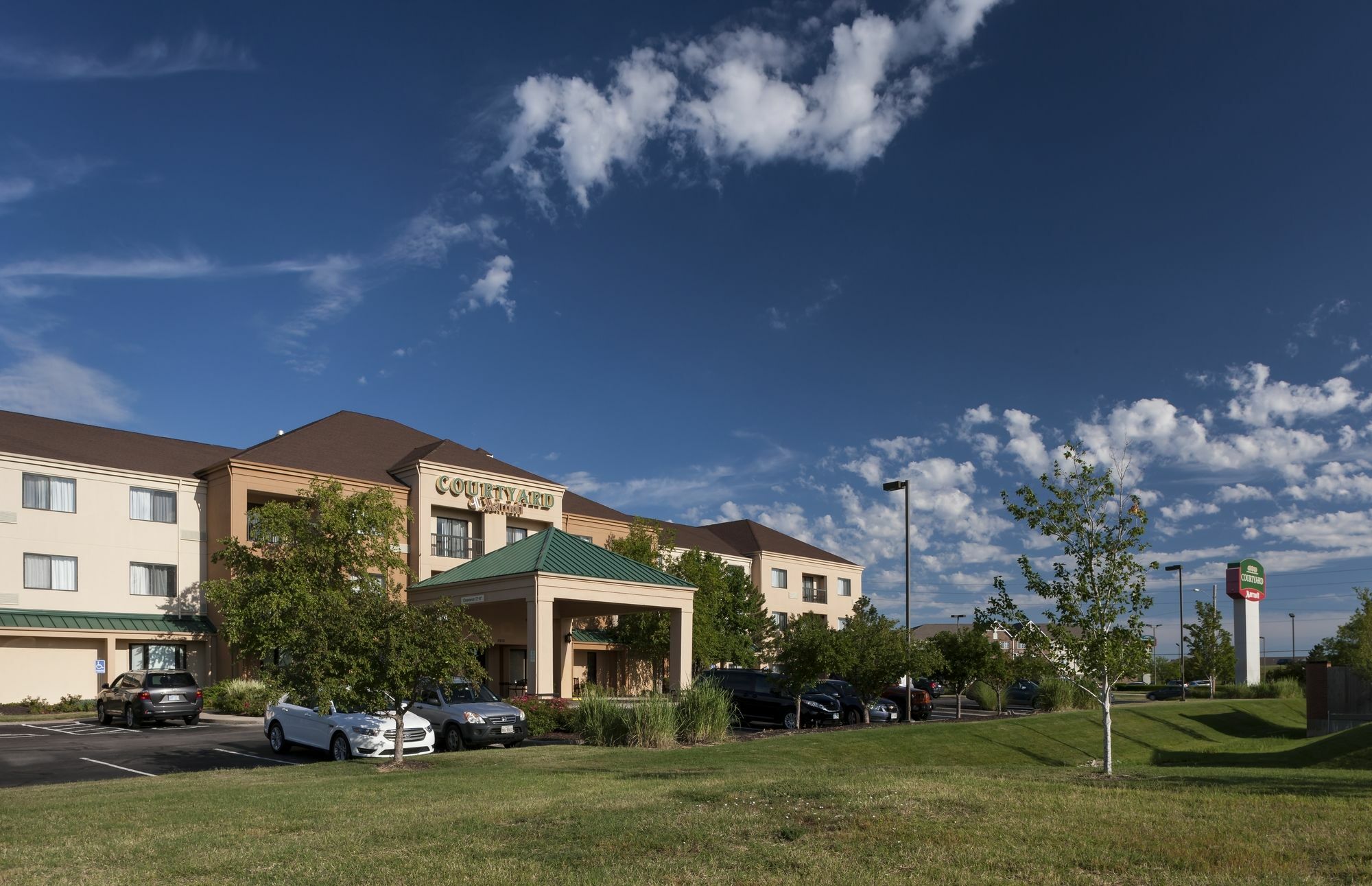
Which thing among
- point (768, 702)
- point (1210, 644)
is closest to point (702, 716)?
point (768, 702)

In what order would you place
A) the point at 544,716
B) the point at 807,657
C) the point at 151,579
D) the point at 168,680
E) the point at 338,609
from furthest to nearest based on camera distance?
1. the point at 151,579
2. the point at 168,680
3. the point at 807,657
4. the point at 544,716
5. the point at 338,609

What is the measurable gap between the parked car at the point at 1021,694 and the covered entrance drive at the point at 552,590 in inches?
759

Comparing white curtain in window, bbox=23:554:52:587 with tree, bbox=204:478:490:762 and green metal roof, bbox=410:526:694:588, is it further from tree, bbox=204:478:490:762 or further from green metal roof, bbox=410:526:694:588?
green metal roof, bbox=410:526:694:588

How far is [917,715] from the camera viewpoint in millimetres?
39156

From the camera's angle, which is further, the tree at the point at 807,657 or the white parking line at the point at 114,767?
the tree at the point at 807,657

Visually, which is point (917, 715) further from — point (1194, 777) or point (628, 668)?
point (1194, 777)

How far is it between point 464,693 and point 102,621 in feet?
74.3

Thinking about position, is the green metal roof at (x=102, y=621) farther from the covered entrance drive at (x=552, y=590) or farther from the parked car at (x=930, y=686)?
the parked car at (x=930, y=686)

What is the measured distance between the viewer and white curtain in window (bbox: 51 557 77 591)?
1559 inches

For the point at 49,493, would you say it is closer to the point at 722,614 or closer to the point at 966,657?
the point at 722,614

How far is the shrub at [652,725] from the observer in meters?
23.5

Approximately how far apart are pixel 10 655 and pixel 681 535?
119ft

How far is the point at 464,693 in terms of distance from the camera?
24.4 metres

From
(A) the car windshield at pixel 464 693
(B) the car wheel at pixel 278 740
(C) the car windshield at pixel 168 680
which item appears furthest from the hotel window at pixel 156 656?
(A) the car windshield at pixel 464 693
